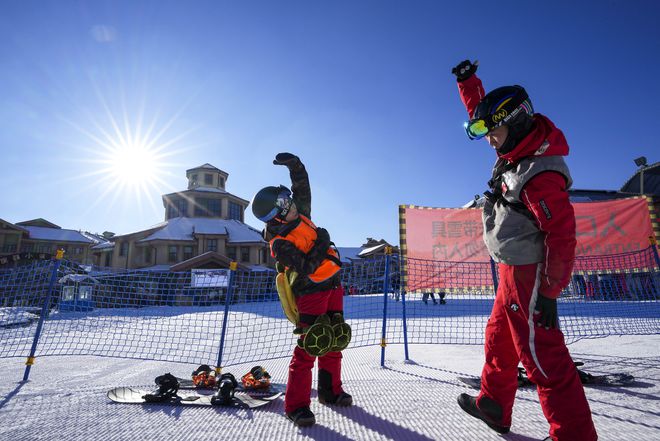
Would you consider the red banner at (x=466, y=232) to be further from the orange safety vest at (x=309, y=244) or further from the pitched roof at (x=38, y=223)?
the pitched roof at (x=38, y=223)

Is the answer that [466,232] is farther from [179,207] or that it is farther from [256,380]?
[179,207]

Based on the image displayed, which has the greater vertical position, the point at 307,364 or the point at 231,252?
the point at 231,252

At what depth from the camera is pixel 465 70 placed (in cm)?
234

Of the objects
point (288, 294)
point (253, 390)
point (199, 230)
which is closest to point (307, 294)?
point (288, 294)

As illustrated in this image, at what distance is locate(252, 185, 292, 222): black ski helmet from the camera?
238cm

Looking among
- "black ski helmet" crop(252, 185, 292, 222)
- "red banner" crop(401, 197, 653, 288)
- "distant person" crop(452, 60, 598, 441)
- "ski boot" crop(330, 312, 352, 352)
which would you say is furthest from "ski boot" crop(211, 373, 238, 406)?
Answer: "red banner" crop(401, 197, 653, 288)

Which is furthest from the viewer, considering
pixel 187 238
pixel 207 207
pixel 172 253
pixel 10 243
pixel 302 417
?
pixel 10 243

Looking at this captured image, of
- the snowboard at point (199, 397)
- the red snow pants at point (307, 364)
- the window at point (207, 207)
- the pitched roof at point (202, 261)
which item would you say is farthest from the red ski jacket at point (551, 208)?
the window at point (207, 207)

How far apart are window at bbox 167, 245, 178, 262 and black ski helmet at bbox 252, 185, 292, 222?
1038 inches

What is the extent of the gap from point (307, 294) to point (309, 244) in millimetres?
383

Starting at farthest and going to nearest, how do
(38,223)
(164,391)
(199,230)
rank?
(38,223), (199,230), (164,391)

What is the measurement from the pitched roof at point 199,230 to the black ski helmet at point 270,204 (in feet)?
80.7

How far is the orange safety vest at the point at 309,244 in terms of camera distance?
7.91 ft

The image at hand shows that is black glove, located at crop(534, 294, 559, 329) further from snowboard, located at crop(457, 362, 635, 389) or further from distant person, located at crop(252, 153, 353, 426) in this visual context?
snowboard, located at crop(457, 362, 635, 389)
